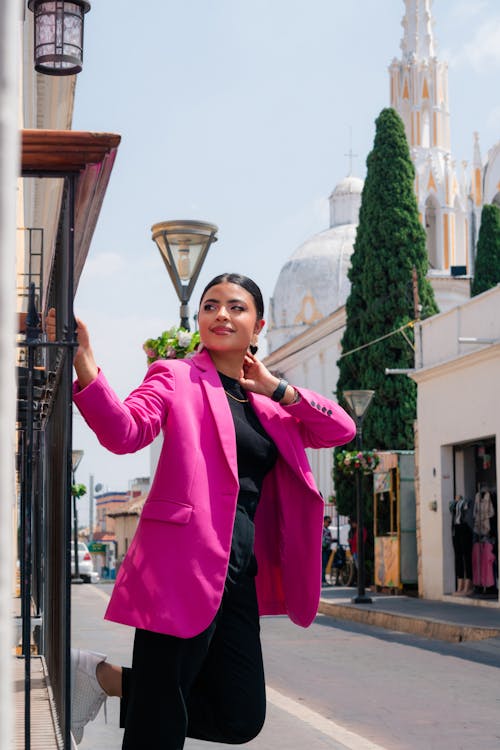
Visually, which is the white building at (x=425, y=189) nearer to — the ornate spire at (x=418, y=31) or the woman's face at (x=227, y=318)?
the ornate spire at (x=418, y=31)

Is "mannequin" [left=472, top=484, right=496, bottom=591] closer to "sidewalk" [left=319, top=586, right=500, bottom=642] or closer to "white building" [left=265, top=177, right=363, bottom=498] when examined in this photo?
"sidewalk" [left=319, top=586, right=500, bottom=642]

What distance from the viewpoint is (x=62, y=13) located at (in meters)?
7.62

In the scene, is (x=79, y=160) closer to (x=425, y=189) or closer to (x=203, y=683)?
(x=203, y=683)

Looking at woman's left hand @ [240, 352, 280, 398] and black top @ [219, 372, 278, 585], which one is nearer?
black top @ [219, 372, 278, 585]

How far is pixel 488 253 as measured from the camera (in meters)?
39.6

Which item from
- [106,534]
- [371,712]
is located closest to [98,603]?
[371,712]

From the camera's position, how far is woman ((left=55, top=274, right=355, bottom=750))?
11.6 ft

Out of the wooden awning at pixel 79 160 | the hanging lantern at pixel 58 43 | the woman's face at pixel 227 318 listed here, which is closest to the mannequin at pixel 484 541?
the hanging lantern at pixel 58 43

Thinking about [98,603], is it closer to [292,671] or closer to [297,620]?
→ [292,671]

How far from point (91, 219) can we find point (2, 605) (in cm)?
288

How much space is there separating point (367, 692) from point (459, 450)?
49.6 feet

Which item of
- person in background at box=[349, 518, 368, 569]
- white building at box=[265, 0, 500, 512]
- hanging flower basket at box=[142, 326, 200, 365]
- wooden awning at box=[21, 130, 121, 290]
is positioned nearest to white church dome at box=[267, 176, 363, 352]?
white building at box=[265, 0, 500, 512]

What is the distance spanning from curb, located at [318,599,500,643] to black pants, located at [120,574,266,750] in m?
12.0

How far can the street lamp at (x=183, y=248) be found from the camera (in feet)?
36.3
